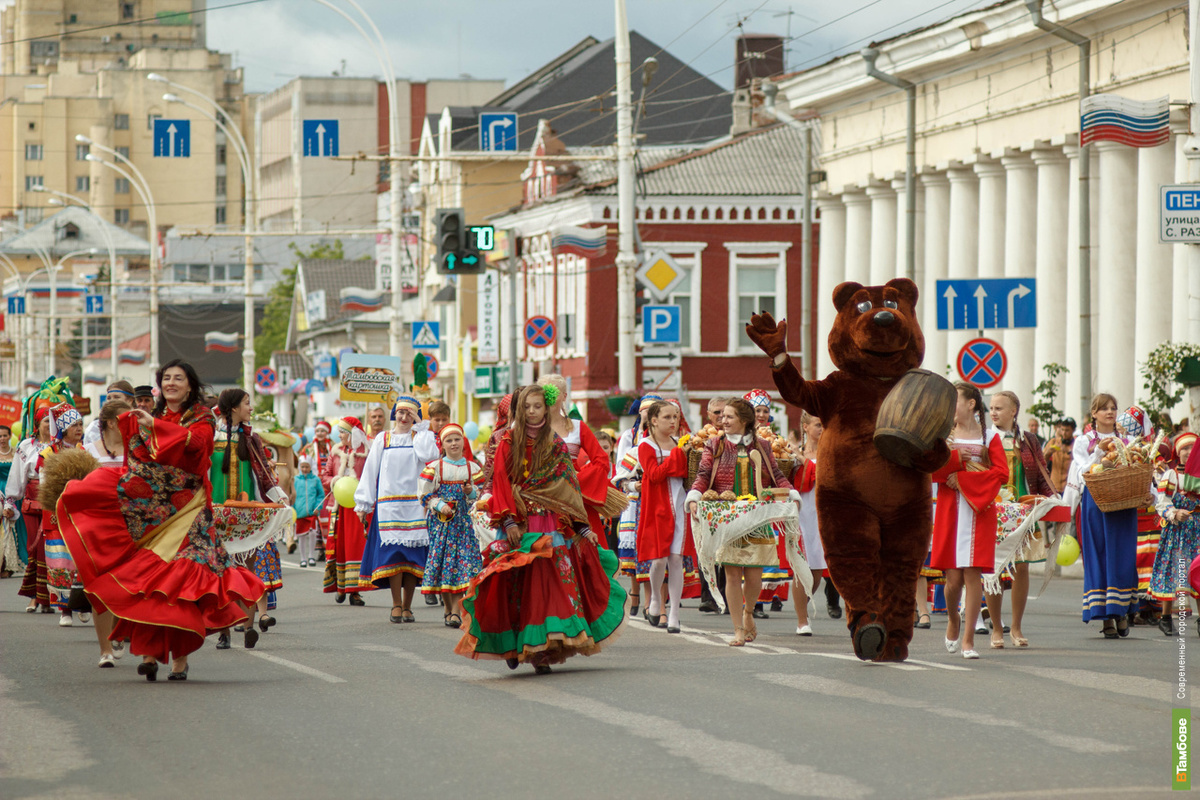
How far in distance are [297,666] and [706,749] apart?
14.8 feet

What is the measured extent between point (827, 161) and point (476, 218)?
2089 cm

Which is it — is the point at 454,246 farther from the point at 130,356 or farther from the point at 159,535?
the point at 130,356

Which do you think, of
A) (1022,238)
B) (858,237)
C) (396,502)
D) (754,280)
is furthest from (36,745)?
(754,280)

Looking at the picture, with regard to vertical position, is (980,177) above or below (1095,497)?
above

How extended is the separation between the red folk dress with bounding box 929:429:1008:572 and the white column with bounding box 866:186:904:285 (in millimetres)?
27750

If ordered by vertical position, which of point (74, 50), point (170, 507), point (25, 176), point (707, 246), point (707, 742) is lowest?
point (707, 742)

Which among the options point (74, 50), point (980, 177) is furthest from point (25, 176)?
point (980, 177)

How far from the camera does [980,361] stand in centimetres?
2270

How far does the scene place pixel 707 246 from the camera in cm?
4859

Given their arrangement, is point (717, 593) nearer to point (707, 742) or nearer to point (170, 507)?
point (170, 507)

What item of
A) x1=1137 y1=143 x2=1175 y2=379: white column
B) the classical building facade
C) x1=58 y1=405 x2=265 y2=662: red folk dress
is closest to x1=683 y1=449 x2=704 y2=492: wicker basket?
x1=58 y1=405 x2=265 y2=662: red folk dress

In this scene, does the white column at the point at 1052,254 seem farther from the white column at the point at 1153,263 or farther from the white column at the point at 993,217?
the white column at the point at 1153,263

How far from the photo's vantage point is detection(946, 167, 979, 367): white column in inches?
1469

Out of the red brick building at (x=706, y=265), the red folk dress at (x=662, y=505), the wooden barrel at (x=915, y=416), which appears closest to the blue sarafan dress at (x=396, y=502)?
the red folk dress at (x=662, y=505)
